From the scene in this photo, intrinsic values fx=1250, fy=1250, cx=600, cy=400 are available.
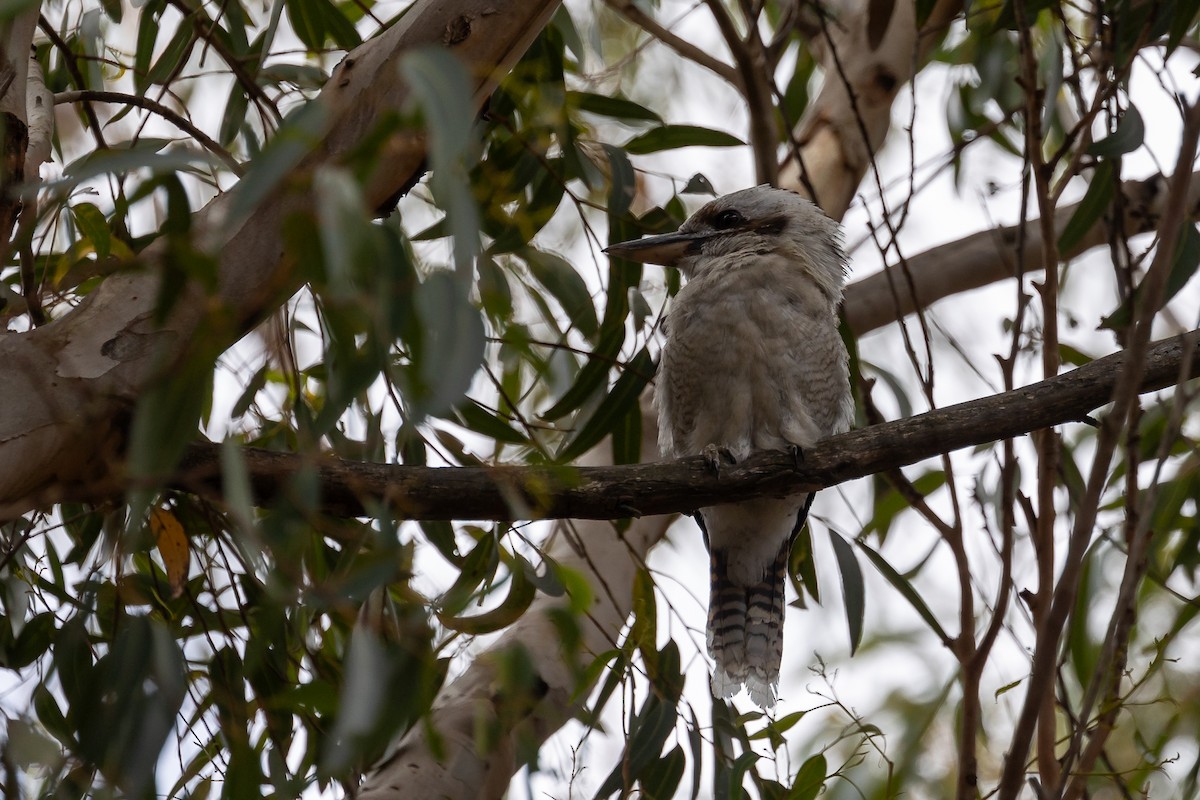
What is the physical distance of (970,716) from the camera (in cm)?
175

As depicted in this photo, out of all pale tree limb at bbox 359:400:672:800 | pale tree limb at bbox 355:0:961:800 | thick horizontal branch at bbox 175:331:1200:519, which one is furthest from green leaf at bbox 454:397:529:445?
pale tree limb at bbox 355:0:961:800

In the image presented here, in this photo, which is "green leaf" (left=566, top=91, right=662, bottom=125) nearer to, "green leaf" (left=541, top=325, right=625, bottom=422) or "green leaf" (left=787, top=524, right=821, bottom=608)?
"green leaf" (left=541, top=325, right=625, bottom=422)

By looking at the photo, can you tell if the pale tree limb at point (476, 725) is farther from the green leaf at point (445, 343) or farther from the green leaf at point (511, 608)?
the green leaf at point (445, 343)

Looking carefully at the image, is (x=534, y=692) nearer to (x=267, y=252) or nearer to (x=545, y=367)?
(x=545, y=367)

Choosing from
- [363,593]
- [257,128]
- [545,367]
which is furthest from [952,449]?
[257,128]

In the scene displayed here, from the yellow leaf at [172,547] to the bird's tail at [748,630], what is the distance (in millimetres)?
1058

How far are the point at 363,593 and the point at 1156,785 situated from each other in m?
2.28

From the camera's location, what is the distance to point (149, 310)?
1406 mm

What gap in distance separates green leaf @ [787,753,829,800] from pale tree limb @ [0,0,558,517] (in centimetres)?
99

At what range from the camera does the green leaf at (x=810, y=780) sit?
176cm

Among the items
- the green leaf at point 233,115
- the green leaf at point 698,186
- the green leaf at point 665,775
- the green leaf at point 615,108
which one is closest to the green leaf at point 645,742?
the green leaf at point 665,775

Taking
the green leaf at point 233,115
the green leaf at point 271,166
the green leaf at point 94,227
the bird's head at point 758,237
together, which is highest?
the bird's head at point 758,237

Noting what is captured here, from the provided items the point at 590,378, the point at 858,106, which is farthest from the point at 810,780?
the point at 858,106

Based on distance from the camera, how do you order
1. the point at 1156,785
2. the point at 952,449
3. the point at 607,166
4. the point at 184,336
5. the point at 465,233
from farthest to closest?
the point at 1156,785
the point at 607,166
the point at 952,449
the point at 184,336
the point at 465,233
